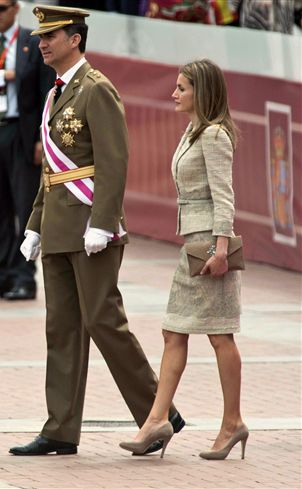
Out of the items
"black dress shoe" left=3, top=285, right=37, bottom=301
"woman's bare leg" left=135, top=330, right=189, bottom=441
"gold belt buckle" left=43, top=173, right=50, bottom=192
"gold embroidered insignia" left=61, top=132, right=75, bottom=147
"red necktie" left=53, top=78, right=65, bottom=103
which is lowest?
"black dress shoe" left=3, top=285, right=37, bottom=301

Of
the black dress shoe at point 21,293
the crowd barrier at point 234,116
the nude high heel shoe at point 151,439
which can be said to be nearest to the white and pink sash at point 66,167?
the nude high heel shoe at point 151,439

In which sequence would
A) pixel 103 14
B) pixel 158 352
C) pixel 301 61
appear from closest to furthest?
1. pixel 158 352
2. pixel 301 61
3. pixel 103 14

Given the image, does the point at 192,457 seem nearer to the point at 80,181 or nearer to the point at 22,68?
the point at 80,181

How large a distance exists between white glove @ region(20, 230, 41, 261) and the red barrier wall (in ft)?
19.9

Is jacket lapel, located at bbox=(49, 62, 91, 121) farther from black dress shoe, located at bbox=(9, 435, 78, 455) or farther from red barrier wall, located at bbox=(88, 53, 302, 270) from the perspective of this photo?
red barrier wall, located at bbox=(88, 53, 302, 270)

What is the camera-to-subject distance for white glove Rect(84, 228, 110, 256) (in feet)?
24.7

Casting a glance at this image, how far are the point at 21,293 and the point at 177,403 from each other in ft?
11.8

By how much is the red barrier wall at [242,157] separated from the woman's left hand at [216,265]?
20.6 ft

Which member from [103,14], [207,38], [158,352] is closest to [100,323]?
[158,352]

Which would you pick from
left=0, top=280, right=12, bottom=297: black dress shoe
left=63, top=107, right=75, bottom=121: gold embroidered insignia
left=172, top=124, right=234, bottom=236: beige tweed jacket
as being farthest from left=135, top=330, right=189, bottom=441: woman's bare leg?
left=0, top=280, right=12, bottom=297: black dress shoe

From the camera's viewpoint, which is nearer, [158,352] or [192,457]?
[192,457]

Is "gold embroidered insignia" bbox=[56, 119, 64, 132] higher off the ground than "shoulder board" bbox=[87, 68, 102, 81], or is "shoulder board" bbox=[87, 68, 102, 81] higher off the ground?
"shoulder board" bbox=[87, 68, 102, 81]

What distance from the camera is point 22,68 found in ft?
39.2

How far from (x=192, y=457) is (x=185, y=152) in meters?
1.38
